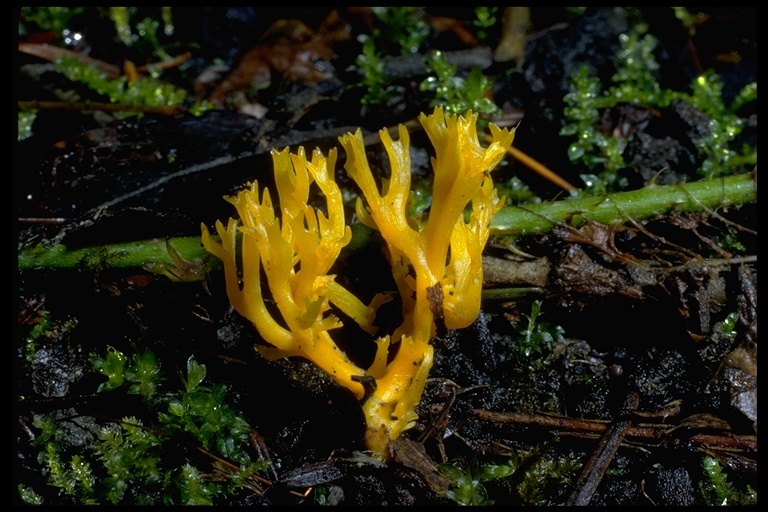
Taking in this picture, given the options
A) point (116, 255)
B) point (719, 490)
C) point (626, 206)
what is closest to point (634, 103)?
point (626, 206)

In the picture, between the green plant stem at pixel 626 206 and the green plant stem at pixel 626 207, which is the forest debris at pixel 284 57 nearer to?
the green plant stem at pixel 626 206

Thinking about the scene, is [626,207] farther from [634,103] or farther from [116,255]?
[116,255]

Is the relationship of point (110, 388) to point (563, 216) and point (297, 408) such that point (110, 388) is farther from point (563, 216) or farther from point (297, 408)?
point (563, 216)

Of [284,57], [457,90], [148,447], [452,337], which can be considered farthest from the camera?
[284,57]

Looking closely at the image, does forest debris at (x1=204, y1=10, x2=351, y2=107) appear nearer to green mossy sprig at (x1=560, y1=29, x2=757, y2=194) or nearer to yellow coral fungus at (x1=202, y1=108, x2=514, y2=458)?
green mossy sprig at (x1=560, y1=29, x2=757, y2=194)

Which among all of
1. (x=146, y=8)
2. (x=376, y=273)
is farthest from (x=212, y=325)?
(x=146, y=8)

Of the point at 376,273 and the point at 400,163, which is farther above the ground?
the point at 400,163

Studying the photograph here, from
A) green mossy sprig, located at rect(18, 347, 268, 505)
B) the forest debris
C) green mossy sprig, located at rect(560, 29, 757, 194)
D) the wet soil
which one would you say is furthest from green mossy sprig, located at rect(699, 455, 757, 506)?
the forest debris

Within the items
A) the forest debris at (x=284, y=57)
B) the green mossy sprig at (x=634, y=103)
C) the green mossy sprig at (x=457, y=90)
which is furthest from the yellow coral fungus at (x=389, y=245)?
the forest debris at (x=284, y=57)
